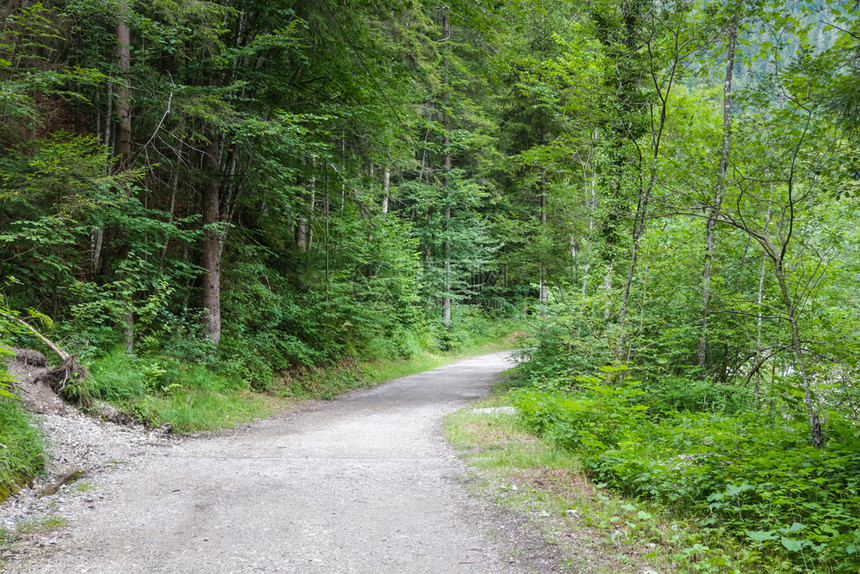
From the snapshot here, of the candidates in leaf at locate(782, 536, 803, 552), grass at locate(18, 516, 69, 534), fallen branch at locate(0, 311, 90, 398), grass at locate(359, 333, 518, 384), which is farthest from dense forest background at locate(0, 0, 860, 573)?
grass at locate(18, 516, 69, 534)

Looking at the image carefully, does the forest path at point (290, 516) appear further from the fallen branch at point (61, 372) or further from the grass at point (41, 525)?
the fallen branch at point (61, 372)

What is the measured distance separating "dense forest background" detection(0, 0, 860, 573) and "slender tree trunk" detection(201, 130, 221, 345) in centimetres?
6

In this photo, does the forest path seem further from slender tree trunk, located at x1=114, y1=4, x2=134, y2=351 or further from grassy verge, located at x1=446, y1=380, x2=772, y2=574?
slender tree trunk, located at x1=114, y1=4, x2=134, y2=351

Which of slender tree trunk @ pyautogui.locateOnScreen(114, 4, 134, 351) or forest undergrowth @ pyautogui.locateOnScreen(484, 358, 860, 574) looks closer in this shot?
forest undergrowth @ pyautogui.locateOnScreen(484, 358, 860, 574)

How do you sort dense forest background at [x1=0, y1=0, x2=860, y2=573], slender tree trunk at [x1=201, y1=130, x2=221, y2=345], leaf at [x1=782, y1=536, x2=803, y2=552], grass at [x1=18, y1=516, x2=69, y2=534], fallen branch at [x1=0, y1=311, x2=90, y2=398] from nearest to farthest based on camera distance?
leaf at [x1=782, y1=536, x2=803, y2=552] → grass at [x1=18, y1=516, x2=69, y2=534] → dense forest background at [x1=0, y1=0, x2=860, y2=573] → fallen branch at [x1=0, y1=311, x2=90, y2=398] → slender tree trunk at [x1=201, y1=130, x2=221, y2=345]

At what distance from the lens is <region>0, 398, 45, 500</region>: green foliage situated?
15.1 feet

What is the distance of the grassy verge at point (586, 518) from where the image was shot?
356 cm

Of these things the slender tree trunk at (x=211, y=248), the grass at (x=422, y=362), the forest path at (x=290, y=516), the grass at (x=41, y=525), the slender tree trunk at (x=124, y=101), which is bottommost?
the grass at (x=422, y=362)

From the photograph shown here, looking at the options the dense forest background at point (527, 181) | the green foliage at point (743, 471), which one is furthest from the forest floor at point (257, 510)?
Result: the dense forest background at point (527, 181)

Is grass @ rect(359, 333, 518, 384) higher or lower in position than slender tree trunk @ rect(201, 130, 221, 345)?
lower

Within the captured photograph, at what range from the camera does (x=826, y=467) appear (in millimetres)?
4383

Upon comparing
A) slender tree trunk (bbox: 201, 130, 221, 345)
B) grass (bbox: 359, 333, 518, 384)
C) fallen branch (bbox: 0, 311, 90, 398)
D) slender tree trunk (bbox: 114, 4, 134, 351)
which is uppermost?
slender tree trunk (bbox: 114, 4, 134, 351)

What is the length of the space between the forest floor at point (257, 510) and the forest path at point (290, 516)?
0.05 ft

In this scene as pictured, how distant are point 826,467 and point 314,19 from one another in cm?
1122
